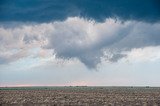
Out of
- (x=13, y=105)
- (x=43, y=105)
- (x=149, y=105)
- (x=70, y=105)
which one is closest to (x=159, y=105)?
(x=149, y=105)

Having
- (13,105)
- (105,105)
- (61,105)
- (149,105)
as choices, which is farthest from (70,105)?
(149,105)

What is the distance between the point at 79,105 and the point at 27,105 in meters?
7.71

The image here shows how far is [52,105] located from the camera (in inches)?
1873

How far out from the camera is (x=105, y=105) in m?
48.0

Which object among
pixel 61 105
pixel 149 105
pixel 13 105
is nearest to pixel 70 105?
pixel 61 105

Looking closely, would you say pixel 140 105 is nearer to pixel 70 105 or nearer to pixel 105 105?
pixel 105 105

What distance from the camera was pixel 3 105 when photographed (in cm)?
4766

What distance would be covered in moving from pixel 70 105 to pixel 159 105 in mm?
13021

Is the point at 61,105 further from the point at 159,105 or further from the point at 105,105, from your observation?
the point at 159,105

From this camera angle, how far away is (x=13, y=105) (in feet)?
158

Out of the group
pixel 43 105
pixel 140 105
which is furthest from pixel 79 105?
pixel 140 105

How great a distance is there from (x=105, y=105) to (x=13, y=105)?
1354 cm

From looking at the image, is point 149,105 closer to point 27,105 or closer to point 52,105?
point 52,105

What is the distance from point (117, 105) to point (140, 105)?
3589 mm
